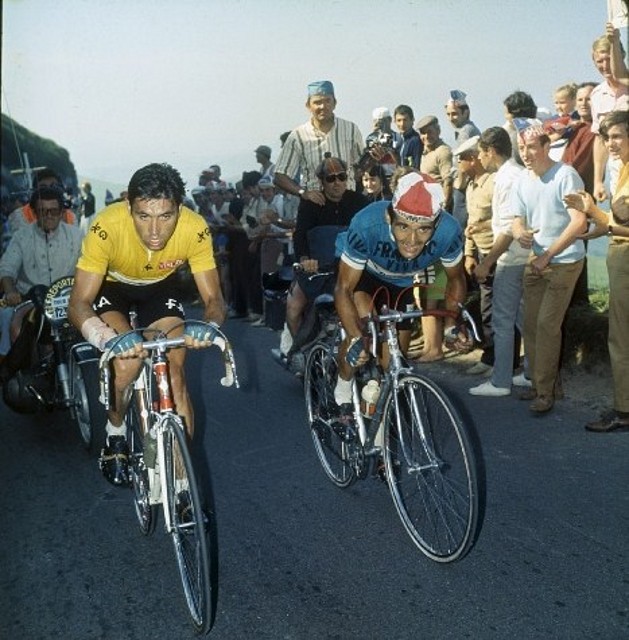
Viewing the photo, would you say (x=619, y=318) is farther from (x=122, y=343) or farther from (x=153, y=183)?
(x=122, y=343)

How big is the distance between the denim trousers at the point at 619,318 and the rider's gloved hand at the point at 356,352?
97.2 inches

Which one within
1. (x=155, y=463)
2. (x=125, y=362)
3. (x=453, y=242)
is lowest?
(x=155, y=463)

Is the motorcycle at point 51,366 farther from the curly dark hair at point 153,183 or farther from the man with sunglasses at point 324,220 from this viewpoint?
the curly dark hair at point 153,183

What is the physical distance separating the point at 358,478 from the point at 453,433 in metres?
1.19

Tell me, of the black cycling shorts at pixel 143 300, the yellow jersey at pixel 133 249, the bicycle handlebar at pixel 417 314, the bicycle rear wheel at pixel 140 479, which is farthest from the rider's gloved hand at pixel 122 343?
the bicycle handlebar at pixel 417 314

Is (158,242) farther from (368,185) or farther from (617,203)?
(368,185)

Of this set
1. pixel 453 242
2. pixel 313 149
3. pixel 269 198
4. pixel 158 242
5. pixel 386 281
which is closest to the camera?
pixel 158 242

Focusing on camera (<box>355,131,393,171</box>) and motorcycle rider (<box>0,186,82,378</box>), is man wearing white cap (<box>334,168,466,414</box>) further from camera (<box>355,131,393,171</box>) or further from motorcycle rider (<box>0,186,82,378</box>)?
camera (<box>355,131,393,171</box>)

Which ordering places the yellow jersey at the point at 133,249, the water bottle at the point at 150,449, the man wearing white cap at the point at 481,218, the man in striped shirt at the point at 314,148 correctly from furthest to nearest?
the man in striped shirt at the point at 314,148 < the man wearing white cap at the point at 481,218 < the yellow jersey at the point at 133,249 < the water bottle at the point at 150,449

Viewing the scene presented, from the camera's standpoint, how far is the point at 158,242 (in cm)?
443

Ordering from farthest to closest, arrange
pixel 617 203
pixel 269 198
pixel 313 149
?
pixel 269 198 → pixel 313 149 → pixel 617 203

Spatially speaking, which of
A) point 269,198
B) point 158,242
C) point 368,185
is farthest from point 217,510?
point 269,198

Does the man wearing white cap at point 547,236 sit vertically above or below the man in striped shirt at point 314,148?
below

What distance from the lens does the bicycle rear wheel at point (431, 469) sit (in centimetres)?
386
